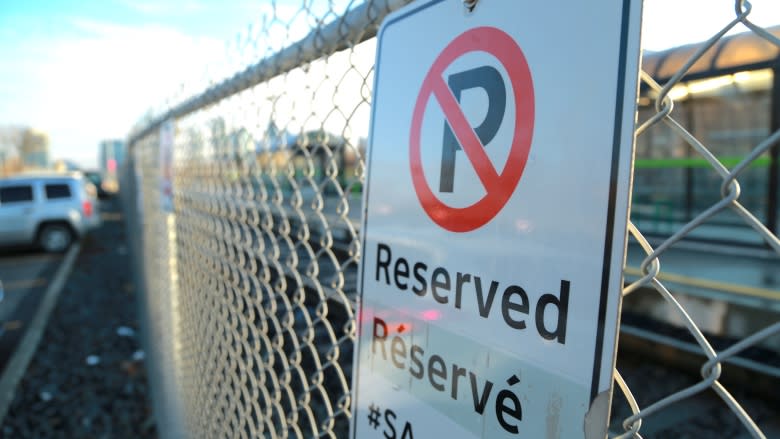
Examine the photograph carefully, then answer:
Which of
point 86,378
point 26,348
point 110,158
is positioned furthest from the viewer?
point 110,158

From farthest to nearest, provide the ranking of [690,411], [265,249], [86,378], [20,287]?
[20,287] < [86,378] < [690,411] < [265,249]

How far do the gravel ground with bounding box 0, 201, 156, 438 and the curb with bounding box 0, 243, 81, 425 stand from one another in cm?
6

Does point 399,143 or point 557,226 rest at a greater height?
point 399,143

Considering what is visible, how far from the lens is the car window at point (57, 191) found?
12.3 m

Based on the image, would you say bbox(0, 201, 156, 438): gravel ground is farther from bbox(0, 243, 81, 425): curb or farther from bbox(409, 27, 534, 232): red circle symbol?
bbox(409, 27, 534, 232): red circle symbol

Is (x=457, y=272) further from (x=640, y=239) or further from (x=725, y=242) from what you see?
(x=725, y=242)

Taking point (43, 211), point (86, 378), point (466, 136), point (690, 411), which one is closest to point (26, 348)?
point (86, 378)

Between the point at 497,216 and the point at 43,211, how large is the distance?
45.6 ft

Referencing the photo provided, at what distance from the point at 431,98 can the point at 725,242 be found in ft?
26.8

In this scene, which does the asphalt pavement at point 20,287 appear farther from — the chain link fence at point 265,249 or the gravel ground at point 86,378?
the chain link fence at point 265,249

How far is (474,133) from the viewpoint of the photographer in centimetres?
79

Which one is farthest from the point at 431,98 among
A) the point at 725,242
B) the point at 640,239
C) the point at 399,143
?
the point at 725,242

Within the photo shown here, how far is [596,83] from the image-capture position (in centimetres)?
62

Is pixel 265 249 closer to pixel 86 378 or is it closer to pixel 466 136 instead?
pixel 466 136
